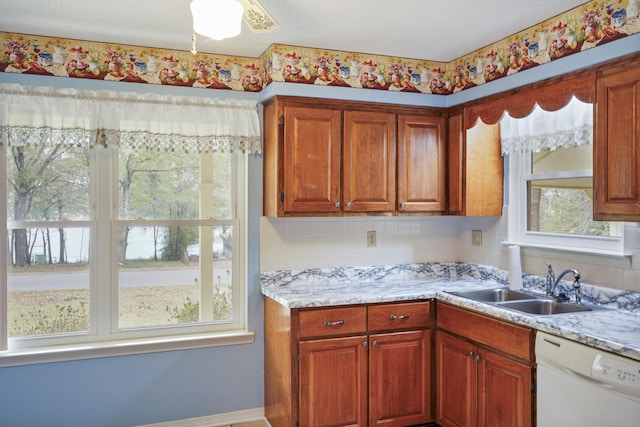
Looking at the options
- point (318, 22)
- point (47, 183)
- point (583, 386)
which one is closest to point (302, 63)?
point (318, 22)

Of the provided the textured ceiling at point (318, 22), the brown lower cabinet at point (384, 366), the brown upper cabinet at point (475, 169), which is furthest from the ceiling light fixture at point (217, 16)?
the brown upper cabinet at point (475, 169)

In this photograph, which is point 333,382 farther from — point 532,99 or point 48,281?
point 532,99

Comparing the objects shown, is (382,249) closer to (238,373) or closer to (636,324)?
(238,373)

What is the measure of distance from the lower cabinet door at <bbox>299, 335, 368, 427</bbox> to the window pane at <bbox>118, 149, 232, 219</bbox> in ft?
3.71

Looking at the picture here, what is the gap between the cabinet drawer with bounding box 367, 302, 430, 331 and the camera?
9.85 ft

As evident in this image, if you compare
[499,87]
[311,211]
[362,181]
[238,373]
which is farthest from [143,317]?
[499,87]

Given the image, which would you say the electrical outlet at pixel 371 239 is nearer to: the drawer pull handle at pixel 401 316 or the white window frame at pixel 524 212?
the drawer pull handle at pixel 401 316

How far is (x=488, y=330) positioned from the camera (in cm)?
269

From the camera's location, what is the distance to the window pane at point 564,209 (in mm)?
2922

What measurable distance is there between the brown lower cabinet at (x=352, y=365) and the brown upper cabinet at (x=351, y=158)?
0.68 metres

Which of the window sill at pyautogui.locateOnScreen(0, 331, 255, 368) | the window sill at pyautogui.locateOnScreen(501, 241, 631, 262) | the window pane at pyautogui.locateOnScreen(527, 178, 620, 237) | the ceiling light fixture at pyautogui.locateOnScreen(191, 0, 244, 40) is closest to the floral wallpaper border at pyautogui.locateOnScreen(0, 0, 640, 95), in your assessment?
the window pane at pyautogui.locateOnScreen(527, 178, 620, 237)

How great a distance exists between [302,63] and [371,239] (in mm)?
1308

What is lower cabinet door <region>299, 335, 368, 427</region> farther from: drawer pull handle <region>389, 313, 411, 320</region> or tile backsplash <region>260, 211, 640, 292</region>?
tile backsplash <region>260, 211, 640, 292</region>

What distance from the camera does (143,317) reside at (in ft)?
10.6
